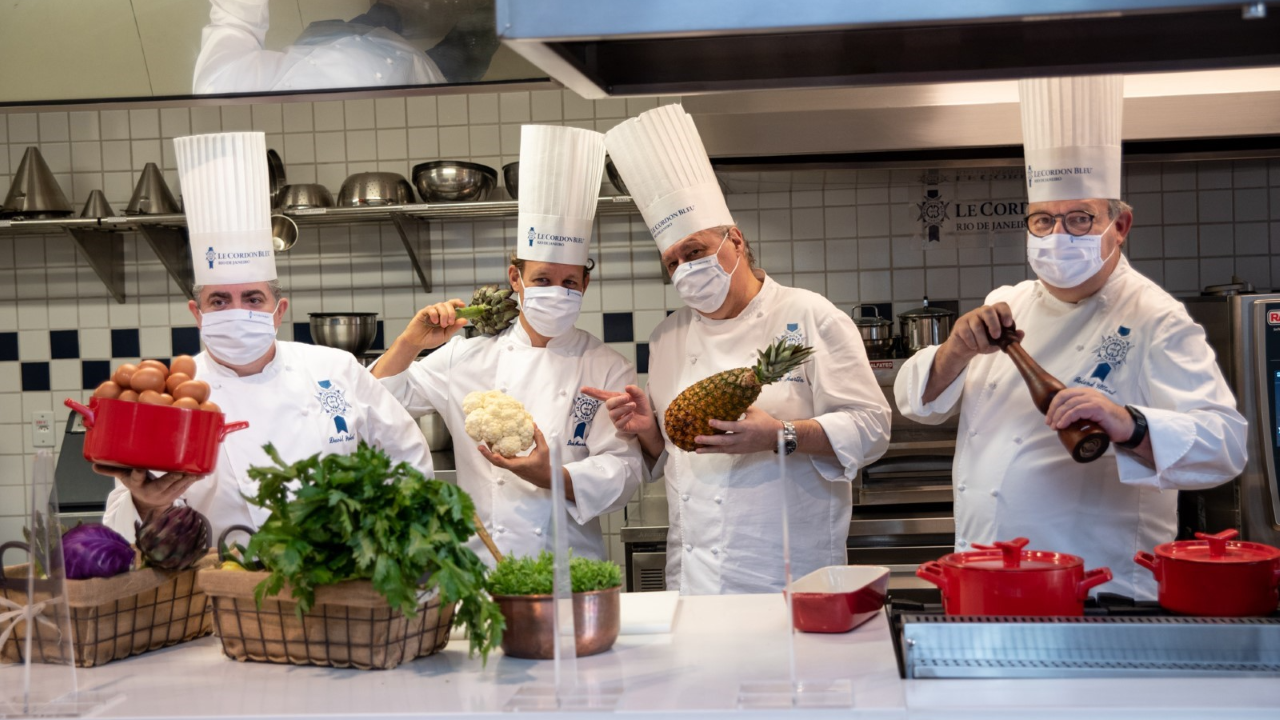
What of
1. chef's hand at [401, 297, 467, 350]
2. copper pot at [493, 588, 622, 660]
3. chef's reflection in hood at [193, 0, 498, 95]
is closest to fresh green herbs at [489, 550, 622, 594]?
copper pot at [493, 588, 622, 660]

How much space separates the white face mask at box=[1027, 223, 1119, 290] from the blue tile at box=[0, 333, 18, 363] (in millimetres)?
4055

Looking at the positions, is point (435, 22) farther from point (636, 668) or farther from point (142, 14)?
point (636, 668)

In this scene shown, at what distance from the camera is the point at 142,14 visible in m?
2.40

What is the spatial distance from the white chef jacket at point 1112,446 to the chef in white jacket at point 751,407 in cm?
17

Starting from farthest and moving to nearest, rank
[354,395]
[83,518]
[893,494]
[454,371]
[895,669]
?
1. [83,518]
2. [893,494]
3. [454,371]
4. [354,395]
5. [895,669]

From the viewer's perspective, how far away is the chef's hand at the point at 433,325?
287cm

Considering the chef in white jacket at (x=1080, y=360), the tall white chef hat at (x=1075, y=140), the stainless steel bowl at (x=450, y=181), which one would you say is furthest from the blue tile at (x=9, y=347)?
the tall white chef hat at (x=1075, y=140)

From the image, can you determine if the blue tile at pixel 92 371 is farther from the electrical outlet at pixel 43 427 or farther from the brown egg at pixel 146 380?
the brown egg at pixel 146 380

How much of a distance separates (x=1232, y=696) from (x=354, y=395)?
190cm

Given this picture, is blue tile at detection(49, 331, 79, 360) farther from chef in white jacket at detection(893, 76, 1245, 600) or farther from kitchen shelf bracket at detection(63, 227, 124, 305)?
chef in white jacket at detection(893, 76, 1245, 600)

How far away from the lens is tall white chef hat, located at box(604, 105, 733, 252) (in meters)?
2.72

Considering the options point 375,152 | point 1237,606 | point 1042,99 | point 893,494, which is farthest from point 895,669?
point 375,152

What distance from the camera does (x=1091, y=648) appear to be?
64.9 inches

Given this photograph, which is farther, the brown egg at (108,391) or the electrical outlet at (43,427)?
the electrical outlet at (43,427)
